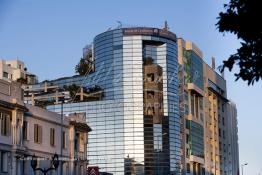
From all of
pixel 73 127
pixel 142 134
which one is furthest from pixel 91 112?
pixel 73 127

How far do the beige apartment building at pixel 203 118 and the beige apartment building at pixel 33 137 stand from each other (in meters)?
56.2

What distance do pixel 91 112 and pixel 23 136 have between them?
62191 millimetres

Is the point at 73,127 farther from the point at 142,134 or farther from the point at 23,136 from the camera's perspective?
the point at 142,134

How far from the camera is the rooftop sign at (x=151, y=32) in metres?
117

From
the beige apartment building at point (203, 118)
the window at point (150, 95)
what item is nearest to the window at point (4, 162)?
the window at point (150, 95)

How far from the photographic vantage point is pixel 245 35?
17.7 metres

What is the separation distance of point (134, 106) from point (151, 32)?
14.9 meters

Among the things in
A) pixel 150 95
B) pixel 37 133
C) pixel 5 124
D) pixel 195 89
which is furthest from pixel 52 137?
pixel 195 89

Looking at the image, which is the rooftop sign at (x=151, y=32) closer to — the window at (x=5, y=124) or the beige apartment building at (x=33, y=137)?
the beige apartment building at (x=33, y=137)

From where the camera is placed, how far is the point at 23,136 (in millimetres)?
54906

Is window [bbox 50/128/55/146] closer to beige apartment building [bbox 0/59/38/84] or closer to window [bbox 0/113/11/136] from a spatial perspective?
window [bbox 0/113/11/136]

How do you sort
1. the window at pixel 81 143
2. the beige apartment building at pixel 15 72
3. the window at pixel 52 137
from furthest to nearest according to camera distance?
the beige apartment building at pixel 15 72, the window at pixel 81 143, the window at pixel 52 137

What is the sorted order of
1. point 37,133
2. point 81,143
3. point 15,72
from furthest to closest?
point 15,72, point 81,143, point 37,133

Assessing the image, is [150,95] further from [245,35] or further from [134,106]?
[245,35]
